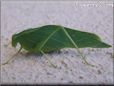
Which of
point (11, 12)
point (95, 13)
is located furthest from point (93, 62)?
point (11, 12)

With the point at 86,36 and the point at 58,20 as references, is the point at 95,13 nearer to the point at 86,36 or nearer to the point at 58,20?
the point at 58,20

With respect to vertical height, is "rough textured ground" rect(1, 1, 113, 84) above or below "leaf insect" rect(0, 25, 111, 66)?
below

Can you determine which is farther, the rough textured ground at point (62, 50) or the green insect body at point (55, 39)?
the green insect body at point (55, 39)

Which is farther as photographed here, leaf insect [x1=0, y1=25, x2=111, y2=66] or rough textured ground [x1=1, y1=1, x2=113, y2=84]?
leaf insect [x1=0, y1=25, x2=111, y2=66]
